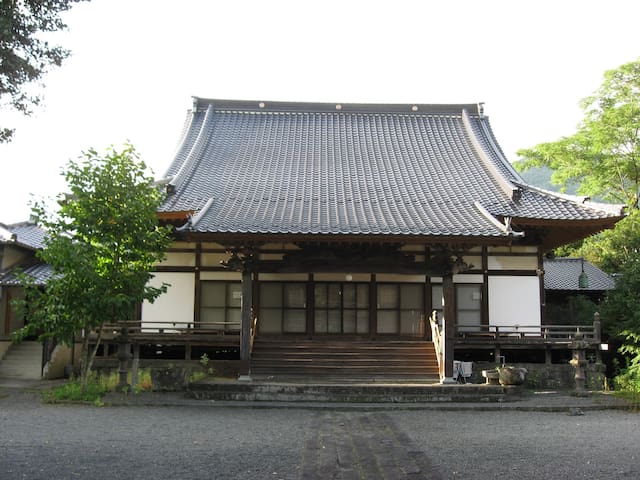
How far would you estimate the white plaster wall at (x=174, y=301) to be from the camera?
17.5m

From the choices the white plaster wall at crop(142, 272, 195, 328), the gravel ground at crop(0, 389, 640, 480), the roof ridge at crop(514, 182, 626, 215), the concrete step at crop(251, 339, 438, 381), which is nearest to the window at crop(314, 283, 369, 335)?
the concrete step at crop(251, 339, 438, 381)

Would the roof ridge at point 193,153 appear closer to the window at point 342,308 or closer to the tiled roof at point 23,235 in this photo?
the tiled roof at point 23,235

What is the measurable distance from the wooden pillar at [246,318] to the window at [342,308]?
3118mm

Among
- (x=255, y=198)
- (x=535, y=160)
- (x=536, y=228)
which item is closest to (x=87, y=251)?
(x=255, y=198)

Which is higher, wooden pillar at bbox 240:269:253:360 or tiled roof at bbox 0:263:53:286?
tiled roof at bbox 0:263:53:286

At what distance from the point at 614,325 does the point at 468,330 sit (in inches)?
158

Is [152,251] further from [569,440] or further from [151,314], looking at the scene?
[569,440]

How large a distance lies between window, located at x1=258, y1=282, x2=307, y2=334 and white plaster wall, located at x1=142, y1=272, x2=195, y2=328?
6.79 feet

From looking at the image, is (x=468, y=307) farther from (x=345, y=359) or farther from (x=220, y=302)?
(x=220, y=302)

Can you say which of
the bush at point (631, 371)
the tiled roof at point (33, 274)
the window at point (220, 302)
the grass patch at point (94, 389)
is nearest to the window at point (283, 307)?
the window at point (220, 302)

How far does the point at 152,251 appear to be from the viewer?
1340 cm

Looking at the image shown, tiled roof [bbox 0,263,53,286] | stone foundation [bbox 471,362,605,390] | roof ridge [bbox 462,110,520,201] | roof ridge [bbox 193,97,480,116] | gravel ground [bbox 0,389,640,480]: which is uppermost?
roof ridge [bbox 193,97,480,116]

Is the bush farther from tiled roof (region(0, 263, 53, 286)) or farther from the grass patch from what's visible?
tiled roof (region(0, 263, 53, 286))

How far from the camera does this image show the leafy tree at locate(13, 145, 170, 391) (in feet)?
41.5
